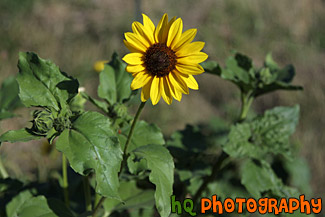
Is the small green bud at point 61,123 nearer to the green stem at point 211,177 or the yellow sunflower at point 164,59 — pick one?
the yellow sunflower at point 164,59

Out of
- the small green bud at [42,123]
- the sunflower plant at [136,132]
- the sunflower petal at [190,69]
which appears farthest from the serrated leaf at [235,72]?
the small green bud at [42,123]

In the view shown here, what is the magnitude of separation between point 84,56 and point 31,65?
97.4 inches

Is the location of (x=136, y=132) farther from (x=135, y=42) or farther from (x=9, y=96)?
(x=9, y=96)

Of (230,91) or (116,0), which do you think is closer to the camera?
(230,91)

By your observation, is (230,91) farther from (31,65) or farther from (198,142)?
(31,65)

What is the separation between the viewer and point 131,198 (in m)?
2.11

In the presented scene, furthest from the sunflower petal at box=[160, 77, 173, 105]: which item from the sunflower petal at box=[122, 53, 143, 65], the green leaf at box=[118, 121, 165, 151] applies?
the green leaf at box=[118, 121, 165, 151]

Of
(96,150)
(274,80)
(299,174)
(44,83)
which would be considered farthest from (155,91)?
(299,174)

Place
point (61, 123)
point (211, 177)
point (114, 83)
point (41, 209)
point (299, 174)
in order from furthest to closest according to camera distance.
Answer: point (299, 174) → point (211, 177) → point (114, 83) → point (41, 209) → point (61, 123)

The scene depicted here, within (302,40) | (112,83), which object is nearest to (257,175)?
(112,83)

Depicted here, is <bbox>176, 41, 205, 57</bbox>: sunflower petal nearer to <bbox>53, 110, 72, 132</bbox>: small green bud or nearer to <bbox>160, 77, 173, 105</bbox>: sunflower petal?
<bbox>160, 77, 173, 105</bbox>: sunflower petal

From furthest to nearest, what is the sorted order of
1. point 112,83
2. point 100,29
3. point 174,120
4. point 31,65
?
point 100,29
point 174,120
point 112,83
point 31,65

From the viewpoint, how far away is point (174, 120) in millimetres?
3516

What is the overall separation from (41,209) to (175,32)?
3.37 feet
